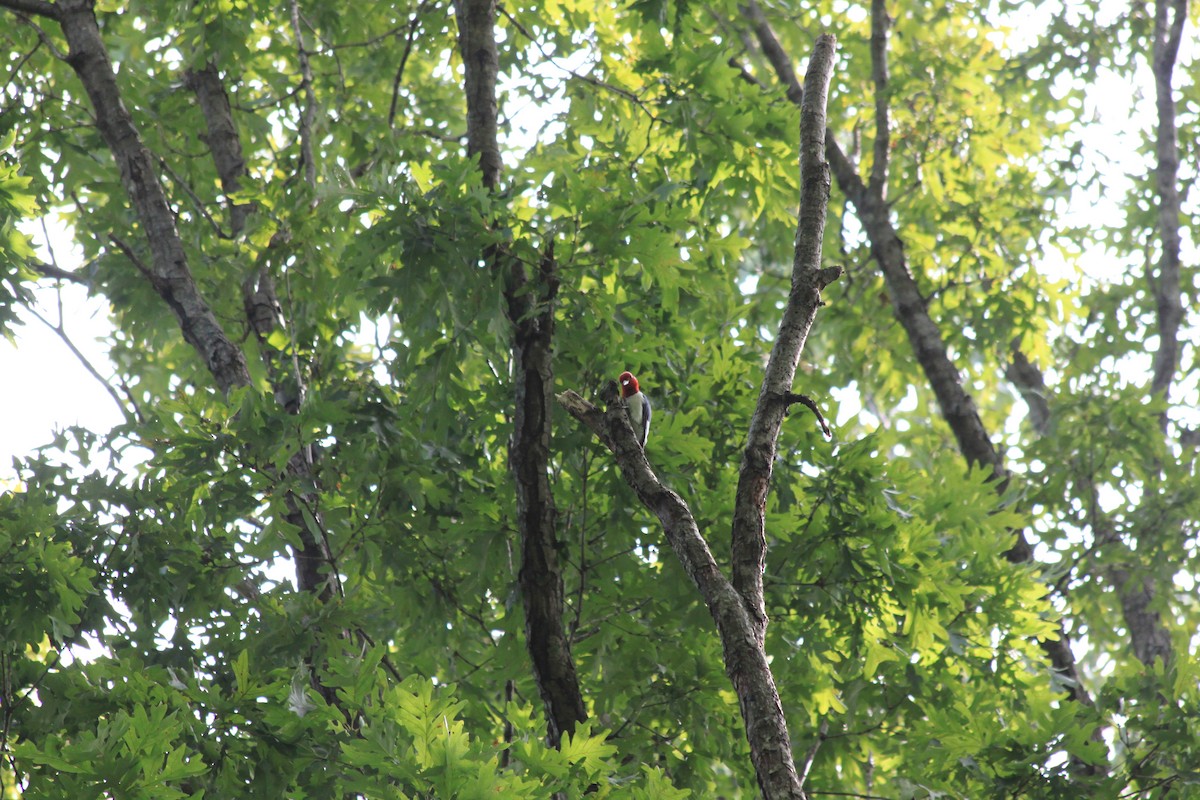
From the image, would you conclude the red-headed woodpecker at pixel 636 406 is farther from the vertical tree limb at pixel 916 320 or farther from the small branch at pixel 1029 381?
the small branch at pixel 1029 381

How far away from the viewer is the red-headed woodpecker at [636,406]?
5277 millimetres

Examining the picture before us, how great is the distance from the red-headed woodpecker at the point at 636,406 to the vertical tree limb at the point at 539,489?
1.44 feet

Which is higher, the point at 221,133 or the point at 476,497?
the point at 221,133

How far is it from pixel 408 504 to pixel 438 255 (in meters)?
1.32

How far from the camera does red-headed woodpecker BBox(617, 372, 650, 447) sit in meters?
5.28

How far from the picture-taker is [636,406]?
5.29 m

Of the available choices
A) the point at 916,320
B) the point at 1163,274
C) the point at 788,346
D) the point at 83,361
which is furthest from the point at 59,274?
the point at 1163,274

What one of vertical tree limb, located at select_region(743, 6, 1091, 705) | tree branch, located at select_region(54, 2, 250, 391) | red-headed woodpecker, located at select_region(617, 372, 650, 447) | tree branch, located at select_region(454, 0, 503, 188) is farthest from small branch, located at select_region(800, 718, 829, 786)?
tree branch, located at select_region(54, 2, 250, 391)

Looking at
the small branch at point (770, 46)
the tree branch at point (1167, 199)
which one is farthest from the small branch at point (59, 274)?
the tree branch at point (1167, 199)

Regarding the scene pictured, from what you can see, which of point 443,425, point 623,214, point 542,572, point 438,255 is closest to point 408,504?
point 443,425

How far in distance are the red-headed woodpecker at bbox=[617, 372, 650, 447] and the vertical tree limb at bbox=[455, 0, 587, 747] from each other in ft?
1.44

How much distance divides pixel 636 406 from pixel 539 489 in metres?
0.70

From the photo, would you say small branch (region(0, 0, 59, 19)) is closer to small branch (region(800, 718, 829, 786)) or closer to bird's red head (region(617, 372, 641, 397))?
bird's red head (region(617, 372, 641, 397))

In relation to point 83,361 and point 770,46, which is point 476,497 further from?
point 770,46
